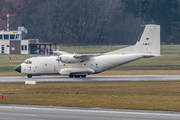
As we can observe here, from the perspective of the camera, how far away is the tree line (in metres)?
90.7

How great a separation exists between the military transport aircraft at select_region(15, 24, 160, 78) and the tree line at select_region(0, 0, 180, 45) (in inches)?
1843

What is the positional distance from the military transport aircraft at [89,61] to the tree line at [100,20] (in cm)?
4681

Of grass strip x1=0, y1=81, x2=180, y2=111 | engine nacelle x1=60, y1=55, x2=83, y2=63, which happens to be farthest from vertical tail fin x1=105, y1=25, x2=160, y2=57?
engine nacelle x1=60, y1=55, x2=83, y2=63

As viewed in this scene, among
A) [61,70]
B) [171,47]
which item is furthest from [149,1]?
[61,70]

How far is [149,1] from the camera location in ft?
335

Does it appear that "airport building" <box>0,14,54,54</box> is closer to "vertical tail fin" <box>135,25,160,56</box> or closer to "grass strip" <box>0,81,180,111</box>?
"vertical tail fin" <box>135,25,160,56</box>

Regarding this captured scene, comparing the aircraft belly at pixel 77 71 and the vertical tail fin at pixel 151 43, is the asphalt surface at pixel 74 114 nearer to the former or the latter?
the aircraft belly at pixel 77 71

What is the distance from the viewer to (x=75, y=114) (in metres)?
20.4

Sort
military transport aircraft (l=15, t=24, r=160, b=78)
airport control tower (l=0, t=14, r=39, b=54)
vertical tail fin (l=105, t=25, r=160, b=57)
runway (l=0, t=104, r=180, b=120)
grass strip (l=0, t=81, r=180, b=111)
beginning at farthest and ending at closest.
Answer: airport control tower (l=0, t=14, r=39, b=54) → vertical tail fin (l=105, t=25, r=160, b=57) → military transport aircraft (l=15, t=24, r=160, b=78) → grass strip (l=0, t=81, r=180, b=111) → runway (l=0, t=104, r=180, b=120)

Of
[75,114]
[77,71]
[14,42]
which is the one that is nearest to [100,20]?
[14,42]

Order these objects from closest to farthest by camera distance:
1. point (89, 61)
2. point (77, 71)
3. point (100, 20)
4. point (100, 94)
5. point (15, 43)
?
point (100, 94), point (77, 71), point (89, 61), point (15, 43), point (100, 20)

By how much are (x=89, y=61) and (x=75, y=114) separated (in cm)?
→ 1960

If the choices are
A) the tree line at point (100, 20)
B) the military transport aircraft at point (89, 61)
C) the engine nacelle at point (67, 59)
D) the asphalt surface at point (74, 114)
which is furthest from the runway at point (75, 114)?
the tree line at point (100, 20)

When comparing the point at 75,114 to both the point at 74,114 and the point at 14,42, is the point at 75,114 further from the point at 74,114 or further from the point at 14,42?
the point at 14,42
